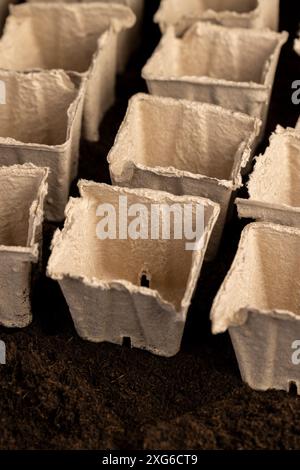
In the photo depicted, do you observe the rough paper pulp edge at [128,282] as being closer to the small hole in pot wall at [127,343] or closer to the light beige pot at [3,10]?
the small hole in pot wall at [127,343]

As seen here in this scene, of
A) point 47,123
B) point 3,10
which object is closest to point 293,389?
point 47,123

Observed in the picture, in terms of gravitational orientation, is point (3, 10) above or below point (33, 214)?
above

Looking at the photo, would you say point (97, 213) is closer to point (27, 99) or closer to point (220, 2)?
point (27, 99)

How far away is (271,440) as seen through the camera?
129 cm

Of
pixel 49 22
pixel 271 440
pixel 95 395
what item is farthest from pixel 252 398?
pixel 49 22

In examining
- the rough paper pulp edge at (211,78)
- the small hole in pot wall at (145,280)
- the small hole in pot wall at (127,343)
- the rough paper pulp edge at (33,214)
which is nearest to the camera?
the rough paper pulp edge at (33,214)

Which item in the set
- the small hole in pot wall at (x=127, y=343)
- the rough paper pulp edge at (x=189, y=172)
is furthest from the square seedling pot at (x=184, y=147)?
the small hole in pot wall at (x=127, y=343)

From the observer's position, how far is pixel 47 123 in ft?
5.97

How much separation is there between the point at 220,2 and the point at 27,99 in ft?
2.27

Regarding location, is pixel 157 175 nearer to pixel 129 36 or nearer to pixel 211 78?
pixel 211 78

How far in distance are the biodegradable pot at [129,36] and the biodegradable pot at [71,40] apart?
117mm

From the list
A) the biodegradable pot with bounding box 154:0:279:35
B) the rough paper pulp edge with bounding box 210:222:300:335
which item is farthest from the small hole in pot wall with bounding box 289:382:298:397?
the biodegradable pot with bounding box 154:0:279:35

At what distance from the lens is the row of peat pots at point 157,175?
135 centimetres

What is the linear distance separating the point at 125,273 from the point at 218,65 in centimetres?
70
